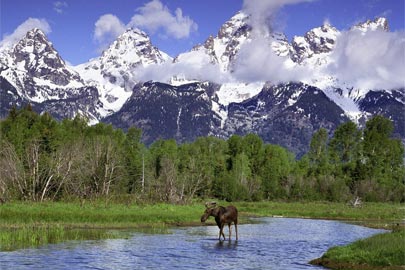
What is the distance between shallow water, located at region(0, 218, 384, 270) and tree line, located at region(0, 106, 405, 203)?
107ft

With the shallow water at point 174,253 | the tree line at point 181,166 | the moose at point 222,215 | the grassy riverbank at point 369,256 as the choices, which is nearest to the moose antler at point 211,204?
the moose at point 222,215

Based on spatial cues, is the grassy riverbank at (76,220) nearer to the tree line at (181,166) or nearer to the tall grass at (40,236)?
the tall grass at (40,236)

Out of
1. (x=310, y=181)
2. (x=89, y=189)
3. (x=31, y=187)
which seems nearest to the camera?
(x=31, y=187)

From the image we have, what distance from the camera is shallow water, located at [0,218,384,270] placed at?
31.4 m

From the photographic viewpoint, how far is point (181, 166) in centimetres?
14175

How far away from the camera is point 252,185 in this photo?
138 m

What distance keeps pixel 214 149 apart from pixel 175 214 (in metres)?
99.4

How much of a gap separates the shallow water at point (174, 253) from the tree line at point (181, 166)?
32.5m

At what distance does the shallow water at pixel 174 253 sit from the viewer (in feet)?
103

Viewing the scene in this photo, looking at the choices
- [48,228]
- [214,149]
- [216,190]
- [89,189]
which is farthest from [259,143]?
[48,228]

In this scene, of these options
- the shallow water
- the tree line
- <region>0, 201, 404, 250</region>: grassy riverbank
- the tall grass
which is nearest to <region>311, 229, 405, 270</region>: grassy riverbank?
the shallow water

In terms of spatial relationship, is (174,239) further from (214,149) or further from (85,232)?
(214,149)

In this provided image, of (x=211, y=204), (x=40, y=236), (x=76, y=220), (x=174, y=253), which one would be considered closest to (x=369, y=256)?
(x=174, y=253)

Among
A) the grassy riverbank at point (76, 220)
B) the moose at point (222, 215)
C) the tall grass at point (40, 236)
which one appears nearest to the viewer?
the tall grass at point (40, 236)
